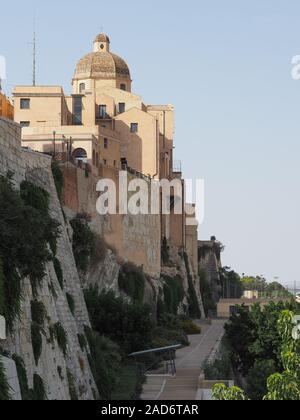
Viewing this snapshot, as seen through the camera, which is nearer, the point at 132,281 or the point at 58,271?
the point at 58,271

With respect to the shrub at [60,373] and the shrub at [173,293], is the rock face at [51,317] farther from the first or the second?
the shrub at [173,293]

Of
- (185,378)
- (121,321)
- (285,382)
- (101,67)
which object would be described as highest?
(101,67)

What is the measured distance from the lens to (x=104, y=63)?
80.1 m

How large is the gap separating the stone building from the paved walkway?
5582 mm

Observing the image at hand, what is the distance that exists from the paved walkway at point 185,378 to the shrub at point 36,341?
8532 millimetres

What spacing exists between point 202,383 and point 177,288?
3111 cm

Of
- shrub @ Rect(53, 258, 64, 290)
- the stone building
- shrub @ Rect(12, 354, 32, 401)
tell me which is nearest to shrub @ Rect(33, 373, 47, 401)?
shrub @ Rect(12, 354, 32, 401)

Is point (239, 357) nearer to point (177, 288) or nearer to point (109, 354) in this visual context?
point (109, 354)

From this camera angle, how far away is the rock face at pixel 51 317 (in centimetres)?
2608

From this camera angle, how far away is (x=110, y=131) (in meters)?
67.1

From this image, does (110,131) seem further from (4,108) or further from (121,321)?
(121,321)

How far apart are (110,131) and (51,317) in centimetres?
3840

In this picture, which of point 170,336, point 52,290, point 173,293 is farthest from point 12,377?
point 173,293

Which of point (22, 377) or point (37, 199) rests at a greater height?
point (37, 199)
